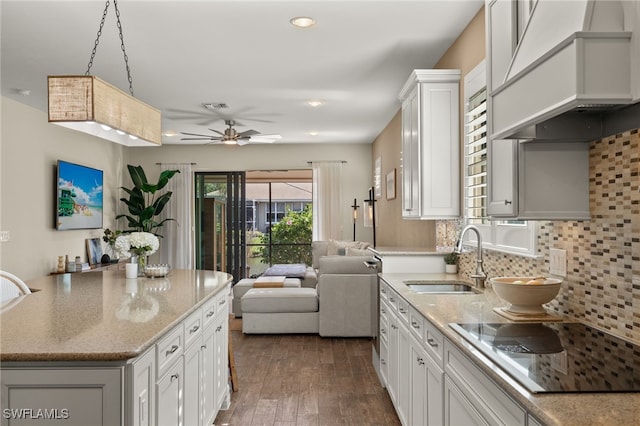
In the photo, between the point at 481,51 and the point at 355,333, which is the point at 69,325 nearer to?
the point at 481,51

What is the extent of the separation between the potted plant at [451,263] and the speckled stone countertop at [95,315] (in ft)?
5.50

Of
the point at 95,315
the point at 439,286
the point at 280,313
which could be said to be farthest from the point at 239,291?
the point at 95,315

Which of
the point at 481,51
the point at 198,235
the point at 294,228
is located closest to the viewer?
the point at 481,51

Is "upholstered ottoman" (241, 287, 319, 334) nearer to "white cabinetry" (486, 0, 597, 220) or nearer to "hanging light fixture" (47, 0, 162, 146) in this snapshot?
"hanging light fixture" (47, 0, 162, 146)

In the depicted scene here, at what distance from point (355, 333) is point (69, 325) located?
3850 mm

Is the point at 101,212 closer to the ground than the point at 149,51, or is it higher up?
closer to the ground

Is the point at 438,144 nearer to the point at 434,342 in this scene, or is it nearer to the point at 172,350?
the point at 434,342

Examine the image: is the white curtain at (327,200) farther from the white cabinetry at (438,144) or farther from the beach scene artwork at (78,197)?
the white cabinetry at (438,144)

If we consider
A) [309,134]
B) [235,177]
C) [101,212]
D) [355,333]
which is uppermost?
[309,134]

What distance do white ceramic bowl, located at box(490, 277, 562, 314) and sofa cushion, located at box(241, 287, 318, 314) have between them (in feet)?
11.8

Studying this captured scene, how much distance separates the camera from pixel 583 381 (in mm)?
1267

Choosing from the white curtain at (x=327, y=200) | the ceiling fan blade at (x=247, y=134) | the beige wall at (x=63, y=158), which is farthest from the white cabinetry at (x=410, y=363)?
the white curtain at (x=327, y=200)

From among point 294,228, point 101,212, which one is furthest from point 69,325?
point 294,228

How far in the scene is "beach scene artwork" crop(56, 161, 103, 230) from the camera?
619cm
